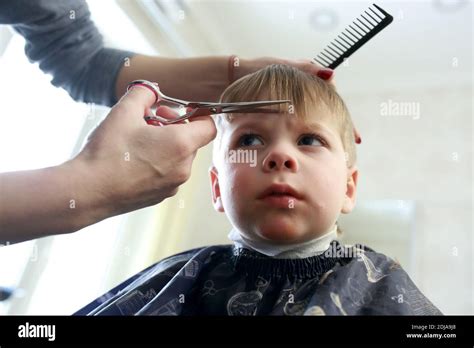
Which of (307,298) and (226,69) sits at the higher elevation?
(226,69)

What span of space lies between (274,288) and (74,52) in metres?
0.61

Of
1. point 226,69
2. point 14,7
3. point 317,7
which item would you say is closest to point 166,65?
point 226,69

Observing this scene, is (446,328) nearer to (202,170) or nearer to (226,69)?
(226,69)

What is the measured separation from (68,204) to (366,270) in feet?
1.51

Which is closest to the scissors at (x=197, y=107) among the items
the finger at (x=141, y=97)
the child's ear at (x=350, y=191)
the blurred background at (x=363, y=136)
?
the finger at (x=141, y=97)

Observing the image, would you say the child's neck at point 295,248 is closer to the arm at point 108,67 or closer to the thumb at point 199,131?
the thumb at point 199,131

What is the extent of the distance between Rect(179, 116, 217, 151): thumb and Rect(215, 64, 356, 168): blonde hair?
144 mm

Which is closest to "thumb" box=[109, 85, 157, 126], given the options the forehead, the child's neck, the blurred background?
the forehead

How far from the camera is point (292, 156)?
65cm

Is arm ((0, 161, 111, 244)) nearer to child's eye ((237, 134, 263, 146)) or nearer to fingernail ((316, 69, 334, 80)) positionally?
Result: child's eye ((237, 134, 263, 146))

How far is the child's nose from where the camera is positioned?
25.0 inches

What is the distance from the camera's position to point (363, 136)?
1917mm

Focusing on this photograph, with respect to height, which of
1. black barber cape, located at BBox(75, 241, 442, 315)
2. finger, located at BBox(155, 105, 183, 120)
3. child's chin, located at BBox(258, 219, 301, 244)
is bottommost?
black barber cape, located at BBox(75, 241, 442, 315)

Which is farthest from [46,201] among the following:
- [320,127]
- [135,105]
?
[320,127]
